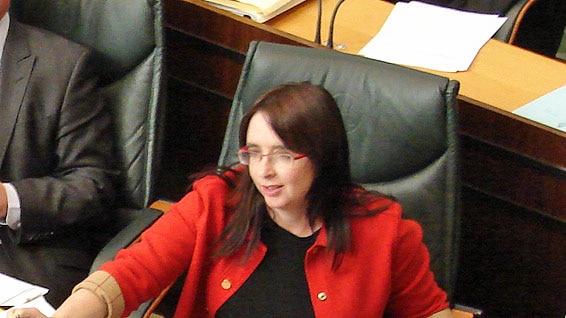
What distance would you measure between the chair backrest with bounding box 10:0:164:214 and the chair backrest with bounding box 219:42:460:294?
251mm

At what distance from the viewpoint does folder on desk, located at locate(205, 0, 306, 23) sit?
7.03 ft

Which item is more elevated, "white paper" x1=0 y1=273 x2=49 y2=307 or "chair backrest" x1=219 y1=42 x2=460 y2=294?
"chair backrest" x1=219 y1=42 x2=460 y2=294

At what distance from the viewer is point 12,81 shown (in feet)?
5.76

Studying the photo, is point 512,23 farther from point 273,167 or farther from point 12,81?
point 12,81

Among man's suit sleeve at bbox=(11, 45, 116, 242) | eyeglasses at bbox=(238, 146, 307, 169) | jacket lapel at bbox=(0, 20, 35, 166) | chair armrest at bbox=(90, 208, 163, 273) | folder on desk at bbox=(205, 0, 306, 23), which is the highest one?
eyeglasses at bbox=(238, 146, 307, 169)

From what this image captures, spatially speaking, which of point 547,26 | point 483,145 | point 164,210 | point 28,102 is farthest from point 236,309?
point 547,26

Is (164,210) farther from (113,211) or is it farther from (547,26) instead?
(547,26)

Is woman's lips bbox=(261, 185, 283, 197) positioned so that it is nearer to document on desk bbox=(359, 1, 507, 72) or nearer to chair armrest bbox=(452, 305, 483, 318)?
chair armrest bbox=(452, 305, 483, 318)

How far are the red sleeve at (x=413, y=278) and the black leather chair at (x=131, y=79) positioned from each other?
63 cm

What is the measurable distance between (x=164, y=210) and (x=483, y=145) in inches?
30.5

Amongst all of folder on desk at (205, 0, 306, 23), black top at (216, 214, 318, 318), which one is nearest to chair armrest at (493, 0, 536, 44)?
folder on desk at (205, 0, 306, 23)

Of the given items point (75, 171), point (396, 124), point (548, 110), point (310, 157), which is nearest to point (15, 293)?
point (75, 171)

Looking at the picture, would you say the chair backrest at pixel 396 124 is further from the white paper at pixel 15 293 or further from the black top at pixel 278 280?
the white paper at pixel 15 293

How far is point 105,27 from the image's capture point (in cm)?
187
